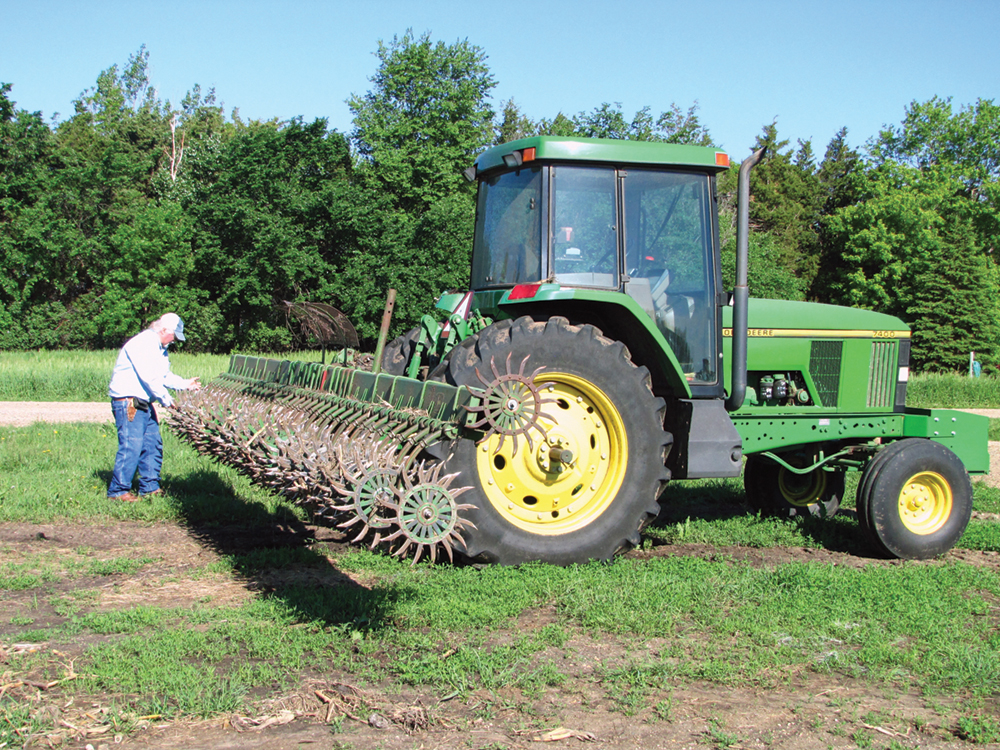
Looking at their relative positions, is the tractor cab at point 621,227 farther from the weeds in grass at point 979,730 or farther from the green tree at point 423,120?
the green tree at point 423,120

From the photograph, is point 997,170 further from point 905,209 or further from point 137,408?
point 137,408

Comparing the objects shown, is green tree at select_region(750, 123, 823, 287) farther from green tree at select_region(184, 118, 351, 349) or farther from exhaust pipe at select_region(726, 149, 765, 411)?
exhaust pipe at select_region(726, 149, 765, 411)

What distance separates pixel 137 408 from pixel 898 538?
6.35 m

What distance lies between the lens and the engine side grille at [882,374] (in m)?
7.07

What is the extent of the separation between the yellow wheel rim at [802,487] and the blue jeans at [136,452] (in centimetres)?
558

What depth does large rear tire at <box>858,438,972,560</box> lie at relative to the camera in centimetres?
636

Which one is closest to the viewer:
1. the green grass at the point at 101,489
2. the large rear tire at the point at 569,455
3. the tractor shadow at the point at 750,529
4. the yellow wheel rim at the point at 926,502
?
the large rear tire at the point at 569,455

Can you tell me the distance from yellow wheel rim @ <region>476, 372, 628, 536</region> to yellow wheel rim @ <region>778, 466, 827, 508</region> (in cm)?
275

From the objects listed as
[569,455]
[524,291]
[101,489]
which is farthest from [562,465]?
[101,489]

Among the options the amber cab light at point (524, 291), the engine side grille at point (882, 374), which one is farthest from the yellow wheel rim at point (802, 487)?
the amber cab light at point (524, 291)

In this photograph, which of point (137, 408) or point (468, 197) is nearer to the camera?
point (137, 408)

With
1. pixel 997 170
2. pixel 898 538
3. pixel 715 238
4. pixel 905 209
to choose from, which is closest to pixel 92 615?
pixel 715 238

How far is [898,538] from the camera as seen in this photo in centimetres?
637

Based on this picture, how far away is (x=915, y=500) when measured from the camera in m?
6.57
